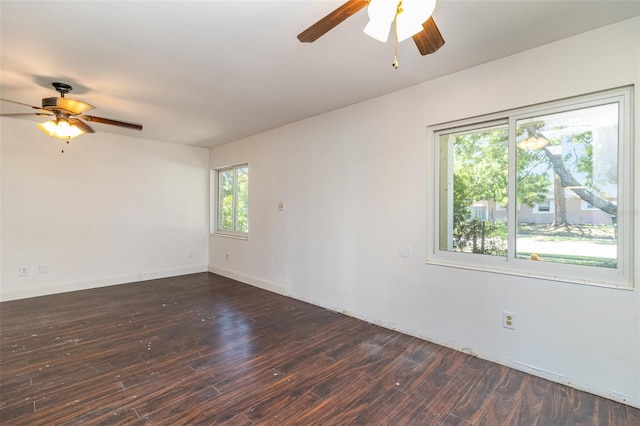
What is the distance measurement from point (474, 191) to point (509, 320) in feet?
3.71

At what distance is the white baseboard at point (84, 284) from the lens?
4.04 metres

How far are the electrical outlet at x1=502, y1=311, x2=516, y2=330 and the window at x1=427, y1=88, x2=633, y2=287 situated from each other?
341 millimetres

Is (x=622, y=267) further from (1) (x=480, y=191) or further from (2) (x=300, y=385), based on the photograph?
(2) (x=300, y=385)

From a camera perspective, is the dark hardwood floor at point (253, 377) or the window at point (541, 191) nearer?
the dark hardwood floor at point (253, 377)

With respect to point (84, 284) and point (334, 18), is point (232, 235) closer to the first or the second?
point (84, 284)

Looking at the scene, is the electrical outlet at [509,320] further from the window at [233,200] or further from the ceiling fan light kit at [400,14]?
the window at [233,200]

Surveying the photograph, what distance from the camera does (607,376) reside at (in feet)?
6.52

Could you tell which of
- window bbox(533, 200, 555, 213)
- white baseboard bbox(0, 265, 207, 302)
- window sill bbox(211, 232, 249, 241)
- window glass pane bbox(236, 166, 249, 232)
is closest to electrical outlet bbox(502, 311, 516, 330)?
window bbox(533, 200, 555, 213)

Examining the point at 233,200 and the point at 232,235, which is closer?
the point at 232,235

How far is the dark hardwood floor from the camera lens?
5.94 feet

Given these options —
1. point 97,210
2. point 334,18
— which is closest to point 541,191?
point 334,18

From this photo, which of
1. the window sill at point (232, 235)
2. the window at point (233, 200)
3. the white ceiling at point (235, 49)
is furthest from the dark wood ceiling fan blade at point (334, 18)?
the window sill at point (232, 235)

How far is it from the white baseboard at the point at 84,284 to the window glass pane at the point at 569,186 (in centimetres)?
543

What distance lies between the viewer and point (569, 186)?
2.21m
